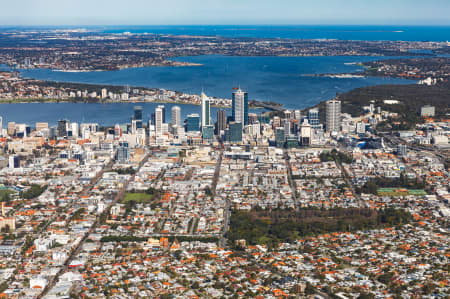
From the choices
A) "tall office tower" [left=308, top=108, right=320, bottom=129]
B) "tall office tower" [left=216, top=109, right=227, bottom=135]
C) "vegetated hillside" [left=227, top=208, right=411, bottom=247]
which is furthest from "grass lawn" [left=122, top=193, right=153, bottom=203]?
"tall office tower" [left=308, top=108, right=320, bottom=129]

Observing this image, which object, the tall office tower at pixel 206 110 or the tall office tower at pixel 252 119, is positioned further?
the tall office tower at pixel 252 119

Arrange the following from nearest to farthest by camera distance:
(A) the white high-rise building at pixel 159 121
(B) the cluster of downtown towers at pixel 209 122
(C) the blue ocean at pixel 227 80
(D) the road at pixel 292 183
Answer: (D) the road at pixel 292 183 < (B) the cluster of downtown towers at pixel 209 122 < (A) the white high-rise building at pixel 159 121 < (C) the blue ocean at pixel 227 80

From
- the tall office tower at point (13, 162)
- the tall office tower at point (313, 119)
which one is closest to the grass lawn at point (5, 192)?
the tall office tower at point (13, 162)

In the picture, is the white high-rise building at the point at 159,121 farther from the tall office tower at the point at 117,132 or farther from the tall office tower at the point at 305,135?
the tall office tower at the point at 305,135

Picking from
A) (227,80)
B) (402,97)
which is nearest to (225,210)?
(402,97)

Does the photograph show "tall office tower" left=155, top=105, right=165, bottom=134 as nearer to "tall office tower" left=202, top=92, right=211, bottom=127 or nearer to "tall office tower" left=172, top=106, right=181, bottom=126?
"tall office tower" left=172, top=106, right=181, bottom=126

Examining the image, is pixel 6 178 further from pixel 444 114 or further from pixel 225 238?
pixel 444 114

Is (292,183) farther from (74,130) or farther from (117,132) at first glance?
(74,130)

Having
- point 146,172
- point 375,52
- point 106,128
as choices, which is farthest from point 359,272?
point 375,52
